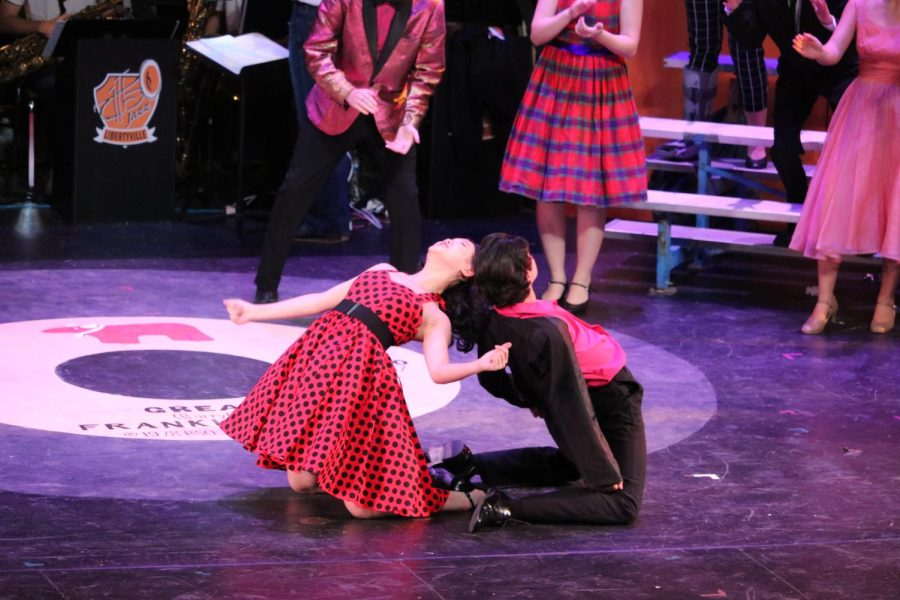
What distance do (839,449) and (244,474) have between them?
1.92 metres

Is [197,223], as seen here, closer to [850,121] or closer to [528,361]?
[850,121]

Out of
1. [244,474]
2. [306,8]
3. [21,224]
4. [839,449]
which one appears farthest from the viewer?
[21,224]

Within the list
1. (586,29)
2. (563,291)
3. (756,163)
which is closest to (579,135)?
(586,29)

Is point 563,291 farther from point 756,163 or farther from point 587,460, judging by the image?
point 587,460

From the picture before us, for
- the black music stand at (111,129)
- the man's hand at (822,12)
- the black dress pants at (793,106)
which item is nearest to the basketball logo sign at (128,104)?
the black music stand at (111,129)

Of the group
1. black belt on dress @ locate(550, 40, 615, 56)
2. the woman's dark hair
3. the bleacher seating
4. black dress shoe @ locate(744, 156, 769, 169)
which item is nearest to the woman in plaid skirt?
black belt on dress @ locate(550, 40, 615, 56)

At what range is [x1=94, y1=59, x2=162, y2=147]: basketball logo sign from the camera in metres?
8.39

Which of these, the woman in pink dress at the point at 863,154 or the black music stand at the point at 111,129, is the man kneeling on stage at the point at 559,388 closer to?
the woman in pink dress at the point at 863,154

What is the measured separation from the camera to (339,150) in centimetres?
636

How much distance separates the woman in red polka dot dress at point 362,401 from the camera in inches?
156

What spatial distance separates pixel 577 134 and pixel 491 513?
308cm

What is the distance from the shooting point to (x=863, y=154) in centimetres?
641

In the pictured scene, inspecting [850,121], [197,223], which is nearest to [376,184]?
[197,223]

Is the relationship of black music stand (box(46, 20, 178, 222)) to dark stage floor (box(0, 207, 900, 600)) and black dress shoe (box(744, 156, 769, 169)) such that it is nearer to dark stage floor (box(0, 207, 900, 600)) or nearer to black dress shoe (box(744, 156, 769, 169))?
dark stage floor (box(0, 207, 900, 600))
